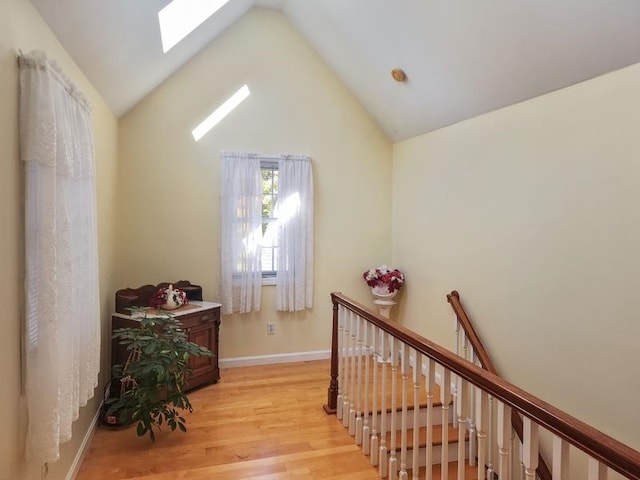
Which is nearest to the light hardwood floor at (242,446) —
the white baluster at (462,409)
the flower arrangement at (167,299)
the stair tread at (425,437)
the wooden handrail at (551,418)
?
the stair tread at (425,437)

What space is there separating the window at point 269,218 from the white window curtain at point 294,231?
0.10 m

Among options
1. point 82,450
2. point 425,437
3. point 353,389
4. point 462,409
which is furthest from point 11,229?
point 425,437

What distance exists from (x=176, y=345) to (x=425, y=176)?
2.76 meters

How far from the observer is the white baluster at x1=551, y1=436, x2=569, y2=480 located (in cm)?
120

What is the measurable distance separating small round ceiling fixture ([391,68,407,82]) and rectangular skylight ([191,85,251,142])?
1.51 meters

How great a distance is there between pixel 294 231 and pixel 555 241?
2.49m

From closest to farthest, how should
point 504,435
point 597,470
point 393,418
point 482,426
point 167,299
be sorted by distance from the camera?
point 597,470
point 504,435
point 482,426
point 393,418
point 167,299

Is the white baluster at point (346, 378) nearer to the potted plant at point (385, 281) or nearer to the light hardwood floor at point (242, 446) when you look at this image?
the light hardwood floor at point (242, 446)

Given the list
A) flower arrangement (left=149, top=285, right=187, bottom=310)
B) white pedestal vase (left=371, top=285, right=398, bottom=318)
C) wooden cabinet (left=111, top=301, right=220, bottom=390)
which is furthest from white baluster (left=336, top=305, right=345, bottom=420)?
A: flower arrangement (left=149, top=285, right=187, bottom=310)

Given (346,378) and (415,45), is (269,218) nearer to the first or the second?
(346,378)

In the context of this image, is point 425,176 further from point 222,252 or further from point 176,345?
point 176,345

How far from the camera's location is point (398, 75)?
3518 millimetres

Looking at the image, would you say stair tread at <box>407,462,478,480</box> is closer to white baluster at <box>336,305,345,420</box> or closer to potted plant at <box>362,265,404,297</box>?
white baluster at <box>336,305,345,420</box>

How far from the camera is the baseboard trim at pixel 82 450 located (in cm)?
231
